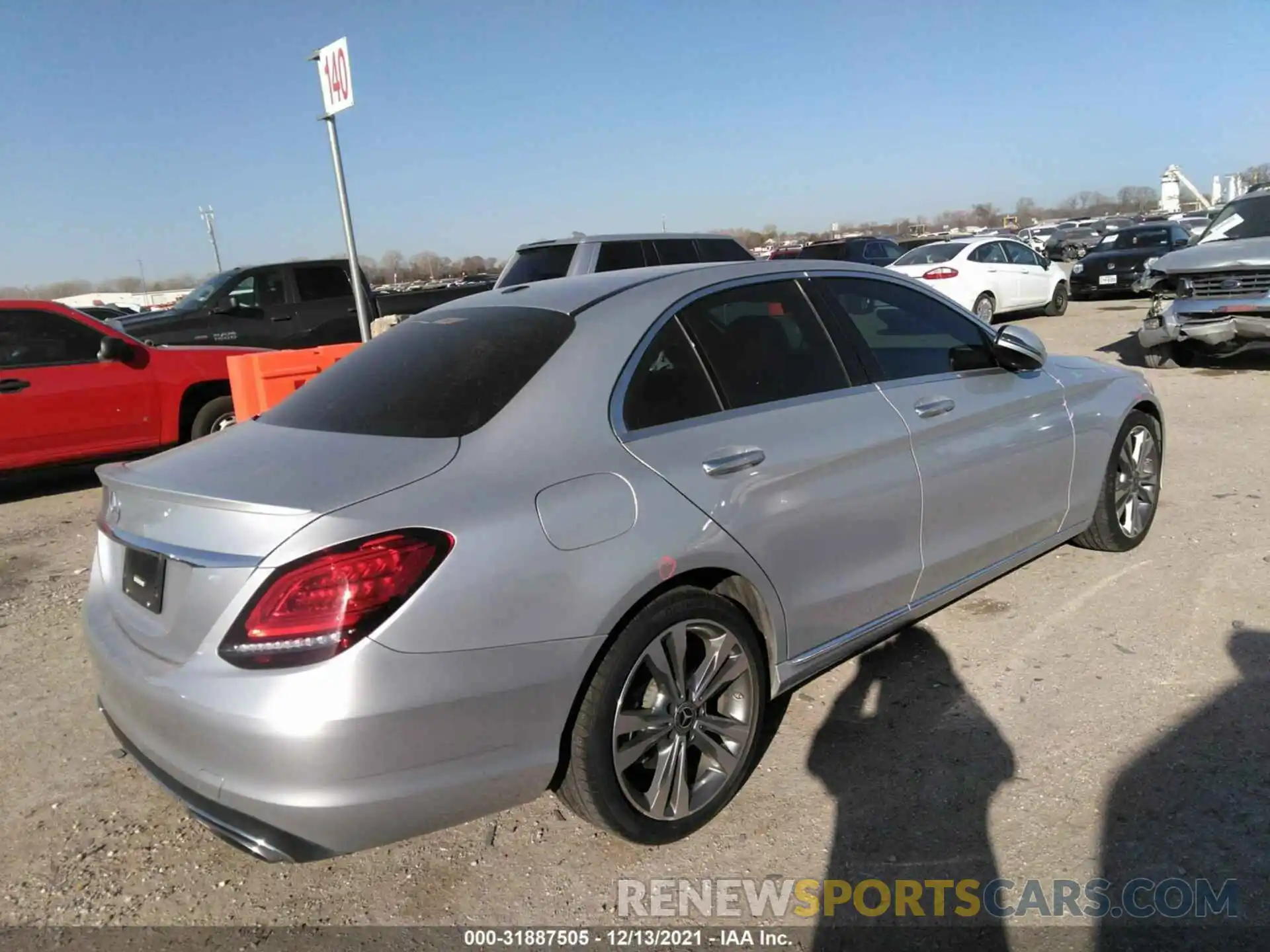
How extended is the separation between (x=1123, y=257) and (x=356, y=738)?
20.1 meters

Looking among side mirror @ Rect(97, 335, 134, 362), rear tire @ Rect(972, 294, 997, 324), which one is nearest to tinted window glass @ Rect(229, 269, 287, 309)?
side mirror @ Rect(97, 335, 134, 362)

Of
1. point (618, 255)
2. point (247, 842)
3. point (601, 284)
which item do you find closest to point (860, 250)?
point (618, 255)

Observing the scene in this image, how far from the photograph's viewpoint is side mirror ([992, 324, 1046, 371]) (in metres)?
4.03

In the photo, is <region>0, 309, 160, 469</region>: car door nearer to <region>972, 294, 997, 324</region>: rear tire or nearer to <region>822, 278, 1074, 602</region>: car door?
<region>822, 278, 1074, 602</region>: car door

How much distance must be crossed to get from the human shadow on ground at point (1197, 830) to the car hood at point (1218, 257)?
7360 millimetres

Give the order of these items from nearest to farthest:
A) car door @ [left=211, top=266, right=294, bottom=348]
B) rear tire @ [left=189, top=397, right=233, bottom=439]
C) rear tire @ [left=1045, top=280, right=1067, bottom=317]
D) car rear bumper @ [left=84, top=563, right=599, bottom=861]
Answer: car rear bumper @ [left=84, top=563, right=599, bottom=861], rear tire @ [left=189, top=397, right=233, bottom=439], car door @ [left=211, top=266, right=294, bottom=348], rear tire @ [left=1045, top=280, right=1067, bottom=317]

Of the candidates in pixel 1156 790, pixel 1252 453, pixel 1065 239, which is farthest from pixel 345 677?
pixel 1065 239

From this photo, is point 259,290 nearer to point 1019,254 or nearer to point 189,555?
point 189,555

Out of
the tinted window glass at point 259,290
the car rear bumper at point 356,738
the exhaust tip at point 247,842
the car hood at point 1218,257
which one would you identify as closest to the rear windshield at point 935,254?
the car hood at point 1218,257

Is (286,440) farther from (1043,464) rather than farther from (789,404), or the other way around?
(1043,464)

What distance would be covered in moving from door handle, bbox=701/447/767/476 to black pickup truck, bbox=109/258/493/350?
9508 millimetres

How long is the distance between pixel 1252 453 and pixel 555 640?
6298mm

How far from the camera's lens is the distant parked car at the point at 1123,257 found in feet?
60.5

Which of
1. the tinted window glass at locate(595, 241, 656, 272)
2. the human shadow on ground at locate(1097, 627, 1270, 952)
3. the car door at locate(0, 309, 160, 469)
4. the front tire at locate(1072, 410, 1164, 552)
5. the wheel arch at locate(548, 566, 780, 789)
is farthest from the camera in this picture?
the tinted window glass at locate(595, 241, 656, 272)
